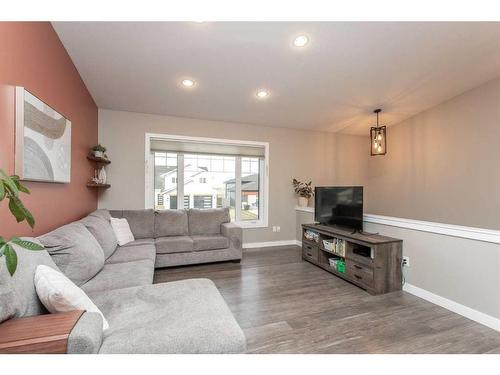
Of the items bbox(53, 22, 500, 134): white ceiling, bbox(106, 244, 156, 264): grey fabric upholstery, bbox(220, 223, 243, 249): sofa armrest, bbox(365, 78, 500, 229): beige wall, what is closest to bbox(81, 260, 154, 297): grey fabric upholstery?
bbox(106, 244, 156, 264): grey fabric upholstery

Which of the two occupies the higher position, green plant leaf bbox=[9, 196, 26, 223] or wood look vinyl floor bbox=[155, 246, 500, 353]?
green plant leaf bbox=[9, 196, 26, 223]

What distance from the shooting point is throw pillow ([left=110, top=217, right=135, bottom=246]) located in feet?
9.83

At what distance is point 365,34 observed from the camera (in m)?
2.34

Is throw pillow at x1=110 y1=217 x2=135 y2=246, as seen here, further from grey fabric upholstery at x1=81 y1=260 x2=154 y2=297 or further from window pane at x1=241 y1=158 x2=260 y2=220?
window pane at x1=241 y1=158 x2=260 y2=220

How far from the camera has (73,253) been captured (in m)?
1.72

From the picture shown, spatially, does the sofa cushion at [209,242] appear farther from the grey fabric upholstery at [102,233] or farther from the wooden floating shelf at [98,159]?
the wooden floating shelf at [98,159]

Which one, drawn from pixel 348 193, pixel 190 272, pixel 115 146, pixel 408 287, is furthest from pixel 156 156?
pixel 408 287

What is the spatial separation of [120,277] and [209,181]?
8.55ft

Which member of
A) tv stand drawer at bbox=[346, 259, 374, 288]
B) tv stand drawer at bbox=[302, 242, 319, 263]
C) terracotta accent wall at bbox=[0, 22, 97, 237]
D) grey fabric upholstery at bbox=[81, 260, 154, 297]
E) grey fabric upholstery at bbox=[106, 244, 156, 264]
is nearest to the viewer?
terracotta accent wall at bbox=[0, 22, 97, 237]

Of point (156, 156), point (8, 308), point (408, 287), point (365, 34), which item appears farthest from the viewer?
point (156, 156)

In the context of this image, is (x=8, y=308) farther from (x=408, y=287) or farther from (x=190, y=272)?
(x=408, y=287)

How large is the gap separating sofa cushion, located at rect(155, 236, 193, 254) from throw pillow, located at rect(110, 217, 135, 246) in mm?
368

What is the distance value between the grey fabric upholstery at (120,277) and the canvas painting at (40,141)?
0.93 meters
